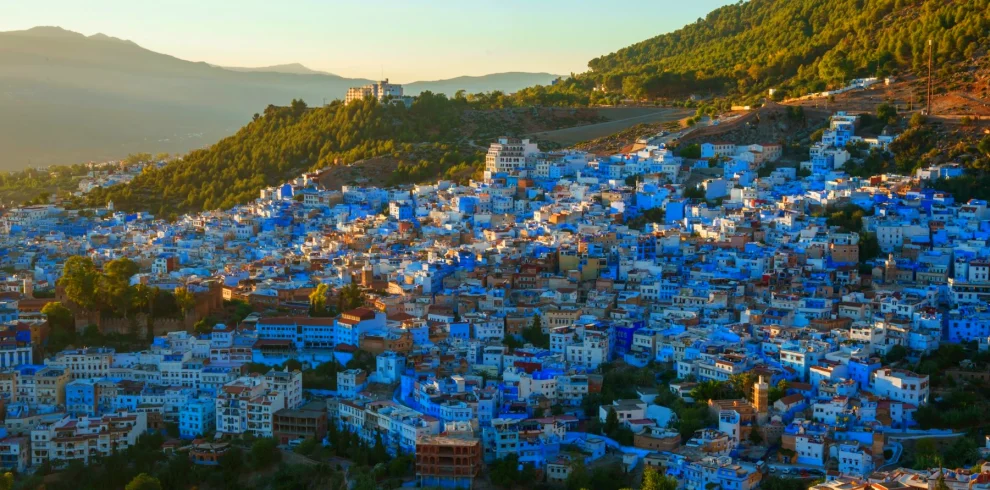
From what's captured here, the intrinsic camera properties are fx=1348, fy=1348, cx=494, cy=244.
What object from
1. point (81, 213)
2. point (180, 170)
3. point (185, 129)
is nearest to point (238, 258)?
point (81, 213)

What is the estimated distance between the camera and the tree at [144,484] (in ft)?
48.0

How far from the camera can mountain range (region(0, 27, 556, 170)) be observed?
6681 centimetres

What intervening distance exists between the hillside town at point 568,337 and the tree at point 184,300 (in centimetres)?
8

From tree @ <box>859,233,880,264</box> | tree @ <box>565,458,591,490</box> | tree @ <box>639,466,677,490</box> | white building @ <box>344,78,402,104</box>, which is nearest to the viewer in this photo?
tree @ <box>639,466,677,490</box>

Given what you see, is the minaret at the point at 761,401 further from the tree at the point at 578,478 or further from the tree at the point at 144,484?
the tree at the point at 144,484

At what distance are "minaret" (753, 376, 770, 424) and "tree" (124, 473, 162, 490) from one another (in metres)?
6.74

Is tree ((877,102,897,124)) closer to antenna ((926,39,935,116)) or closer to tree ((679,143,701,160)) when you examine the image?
antenna ((926,39,935,116))

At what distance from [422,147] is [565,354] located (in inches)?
678

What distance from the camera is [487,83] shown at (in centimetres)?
8406

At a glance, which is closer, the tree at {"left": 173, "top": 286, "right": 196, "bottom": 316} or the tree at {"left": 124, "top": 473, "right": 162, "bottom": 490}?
the tree at {"left": 124, "top": 473, "right": 162, "bottom": 490}

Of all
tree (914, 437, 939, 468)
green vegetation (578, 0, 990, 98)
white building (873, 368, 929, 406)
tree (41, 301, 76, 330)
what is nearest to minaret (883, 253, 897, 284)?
white building (873, 368, 929, 406)

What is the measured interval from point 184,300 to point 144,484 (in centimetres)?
560

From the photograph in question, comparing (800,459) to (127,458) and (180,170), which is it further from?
(180,170)

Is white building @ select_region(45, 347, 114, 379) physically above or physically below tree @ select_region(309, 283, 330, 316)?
below
